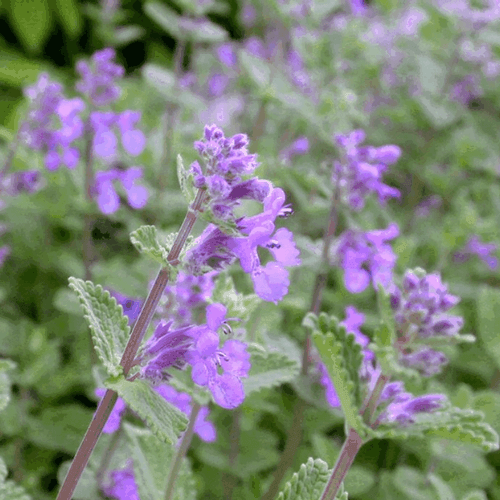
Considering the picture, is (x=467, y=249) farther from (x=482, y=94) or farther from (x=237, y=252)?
(x=237, y=252)

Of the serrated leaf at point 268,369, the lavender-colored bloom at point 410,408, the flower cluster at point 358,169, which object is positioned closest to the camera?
the lavender-colored bloom at point 410,408

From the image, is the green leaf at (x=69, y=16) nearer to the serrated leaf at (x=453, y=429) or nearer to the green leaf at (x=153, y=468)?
the green leaf at (x=153, y=468)

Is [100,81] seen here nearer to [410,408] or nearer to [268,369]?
[268,369]

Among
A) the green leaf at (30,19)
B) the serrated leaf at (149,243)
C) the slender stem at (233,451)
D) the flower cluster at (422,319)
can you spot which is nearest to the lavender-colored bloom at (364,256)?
the flower cluster at (422,319)

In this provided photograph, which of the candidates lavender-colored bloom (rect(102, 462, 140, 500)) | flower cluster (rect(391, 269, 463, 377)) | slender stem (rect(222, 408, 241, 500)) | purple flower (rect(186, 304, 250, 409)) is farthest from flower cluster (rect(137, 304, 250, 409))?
slender stem (rect(222, 408, 241, 500))

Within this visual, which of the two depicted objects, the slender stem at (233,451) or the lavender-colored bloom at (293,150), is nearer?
the slender stem at (233,451)

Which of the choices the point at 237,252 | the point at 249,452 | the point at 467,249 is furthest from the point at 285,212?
the point at 467,249
